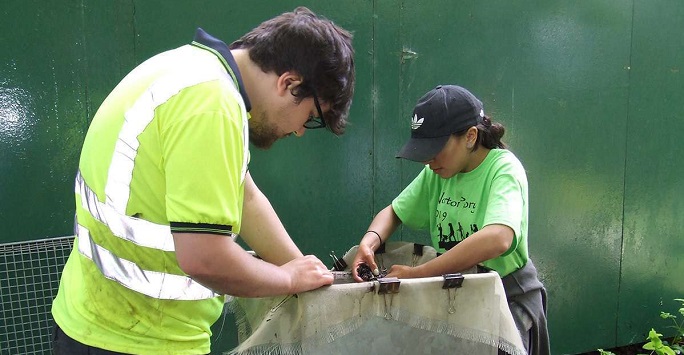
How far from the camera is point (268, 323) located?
60.4 inches

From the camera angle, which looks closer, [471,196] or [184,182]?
[184,182]

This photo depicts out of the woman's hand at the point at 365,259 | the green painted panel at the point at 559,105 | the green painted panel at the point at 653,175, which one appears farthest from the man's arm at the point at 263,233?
the green painted panel at the point at 653,175

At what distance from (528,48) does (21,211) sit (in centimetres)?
304

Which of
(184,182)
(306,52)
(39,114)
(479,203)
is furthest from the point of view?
(39,114)

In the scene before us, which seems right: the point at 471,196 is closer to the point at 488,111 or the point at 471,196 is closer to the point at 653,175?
the point at 488,111

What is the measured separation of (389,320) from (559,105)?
278cm

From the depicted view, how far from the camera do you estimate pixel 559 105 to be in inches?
152

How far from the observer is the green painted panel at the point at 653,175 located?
163 inches

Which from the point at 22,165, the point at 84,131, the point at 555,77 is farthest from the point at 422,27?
the point at 22,165

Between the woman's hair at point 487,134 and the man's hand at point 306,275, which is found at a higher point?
the woman's hair at point 487,134

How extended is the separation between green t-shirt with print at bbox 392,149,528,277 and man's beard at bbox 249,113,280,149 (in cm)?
84

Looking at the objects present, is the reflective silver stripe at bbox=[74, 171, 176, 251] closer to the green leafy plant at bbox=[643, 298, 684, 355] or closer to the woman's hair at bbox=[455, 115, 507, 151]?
the woman's hair at bbox=[455, 115, 507, 151]

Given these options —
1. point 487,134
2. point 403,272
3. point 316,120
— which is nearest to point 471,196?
point 487,134

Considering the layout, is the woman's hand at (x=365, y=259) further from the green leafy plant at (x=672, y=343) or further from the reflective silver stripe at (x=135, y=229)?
the green leafy plant at (x=672, y=343)
